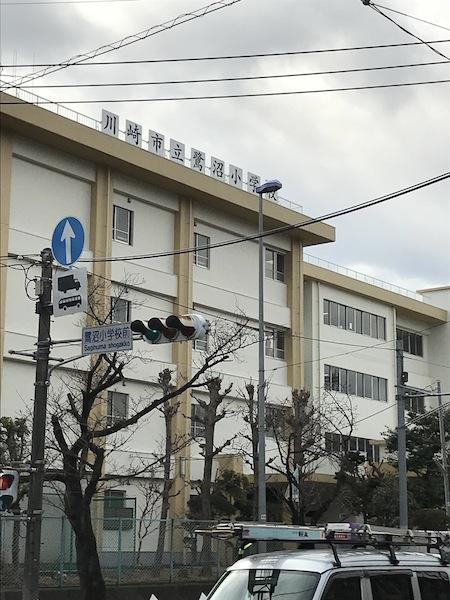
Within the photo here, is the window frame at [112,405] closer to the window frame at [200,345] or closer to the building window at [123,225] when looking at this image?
the window frame at [200,345]

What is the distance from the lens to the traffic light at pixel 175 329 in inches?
577

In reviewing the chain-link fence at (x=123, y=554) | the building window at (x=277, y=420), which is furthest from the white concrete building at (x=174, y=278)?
the chain-link fence at (x=123, y=554)

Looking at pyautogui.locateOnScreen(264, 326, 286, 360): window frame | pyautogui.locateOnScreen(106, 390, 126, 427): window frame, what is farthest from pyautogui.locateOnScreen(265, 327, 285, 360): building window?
pyautogui.locateOnScreen(106, 390, 126, 427): window frame

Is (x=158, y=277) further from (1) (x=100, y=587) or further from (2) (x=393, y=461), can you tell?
(1) (x=100, y=587)

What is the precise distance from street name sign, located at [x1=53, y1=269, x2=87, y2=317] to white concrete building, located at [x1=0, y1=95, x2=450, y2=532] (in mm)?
10988

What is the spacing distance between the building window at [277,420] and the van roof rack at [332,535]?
2937 centimetres

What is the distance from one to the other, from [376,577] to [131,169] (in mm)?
31416

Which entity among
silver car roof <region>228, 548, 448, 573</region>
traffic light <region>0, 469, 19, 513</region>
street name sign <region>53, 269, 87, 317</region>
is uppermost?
street name sign <region>53, 269, 87, 317</region>

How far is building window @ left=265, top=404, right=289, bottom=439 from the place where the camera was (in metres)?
40.8

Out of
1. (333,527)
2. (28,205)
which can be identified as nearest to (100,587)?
(333,527)

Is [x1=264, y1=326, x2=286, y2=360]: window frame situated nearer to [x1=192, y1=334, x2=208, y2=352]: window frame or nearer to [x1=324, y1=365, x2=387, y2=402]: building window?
[x1=324, y1=365, x2=387, y2=402]: building window

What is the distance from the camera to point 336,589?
9438 millimetres

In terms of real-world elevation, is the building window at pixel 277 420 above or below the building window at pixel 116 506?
above

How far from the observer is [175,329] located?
48.4 ft
